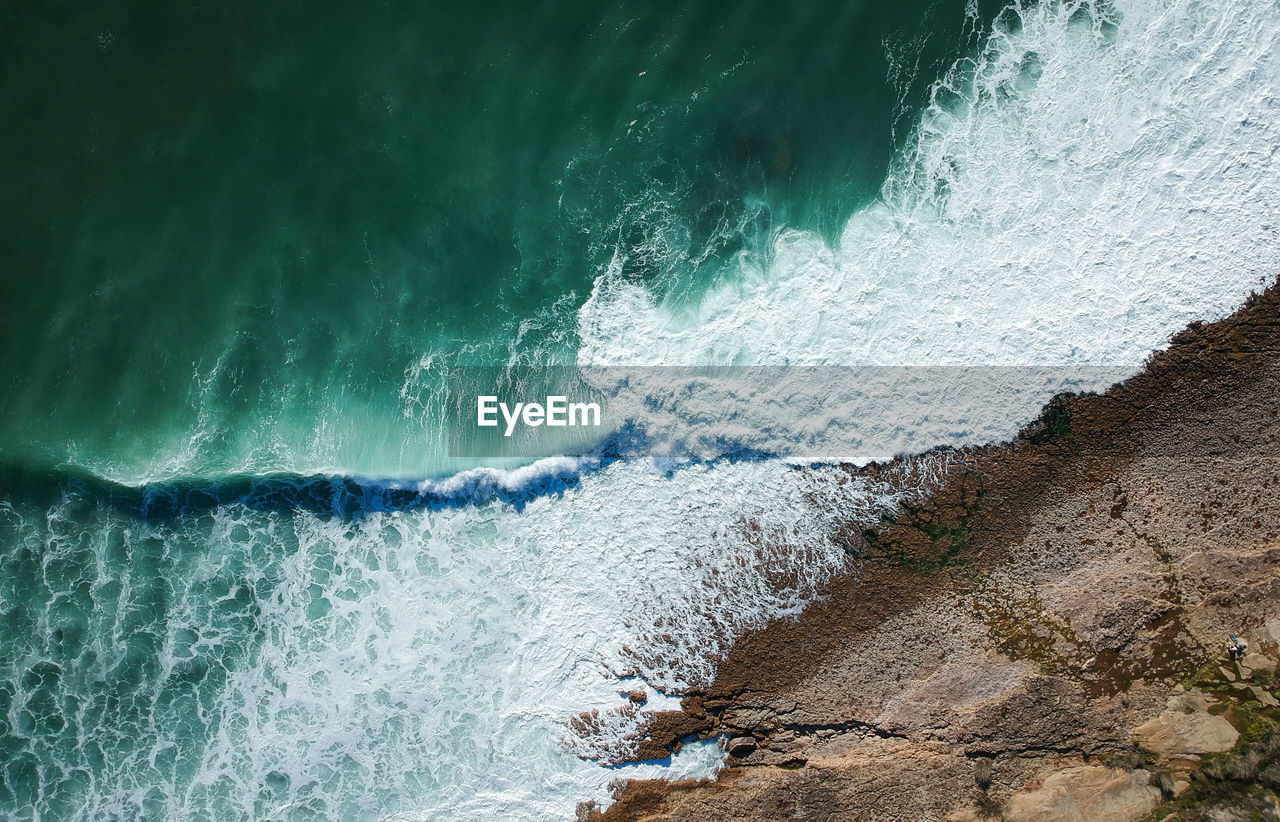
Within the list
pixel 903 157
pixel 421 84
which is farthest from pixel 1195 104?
pixel 421 84

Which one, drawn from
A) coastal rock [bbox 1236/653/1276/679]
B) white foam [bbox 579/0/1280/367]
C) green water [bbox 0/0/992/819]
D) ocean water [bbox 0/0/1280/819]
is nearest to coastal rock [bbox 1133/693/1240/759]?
coastal rock [bbox 1236/653/1276/679]

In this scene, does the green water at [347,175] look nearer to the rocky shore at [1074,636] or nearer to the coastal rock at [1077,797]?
the rocky shore at [1074,636]

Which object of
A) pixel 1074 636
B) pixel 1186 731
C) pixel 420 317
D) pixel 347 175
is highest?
pixel 347 175

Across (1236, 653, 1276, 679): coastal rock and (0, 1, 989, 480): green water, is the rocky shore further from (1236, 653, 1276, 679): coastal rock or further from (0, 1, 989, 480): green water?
(0, 1, 989, 480): green water

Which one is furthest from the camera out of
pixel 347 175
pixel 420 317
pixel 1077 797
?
pixel 420 317

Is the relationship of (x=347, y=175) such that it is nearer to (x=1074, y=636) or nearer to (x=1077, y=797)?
(x=1074, y=636)

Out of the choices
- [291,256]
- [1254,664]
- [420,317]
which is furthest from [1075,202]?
[291,256]

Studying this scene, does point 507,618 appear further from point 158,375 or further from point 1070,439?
point 1070,439
